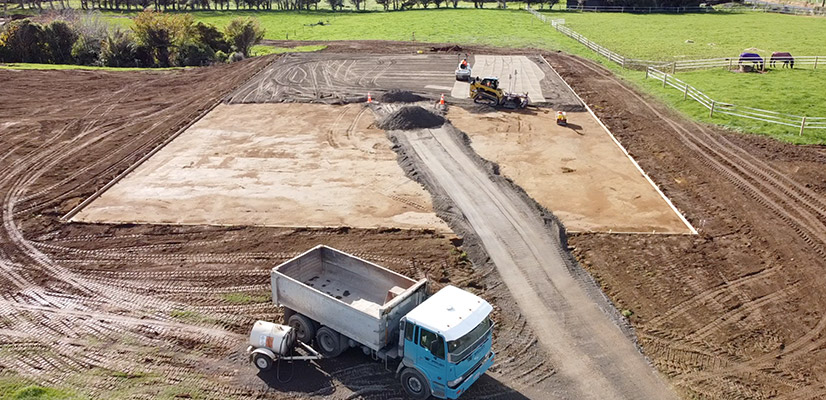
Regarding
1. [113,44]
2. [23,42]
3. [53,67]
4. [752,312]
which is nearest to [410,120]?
[752,312]

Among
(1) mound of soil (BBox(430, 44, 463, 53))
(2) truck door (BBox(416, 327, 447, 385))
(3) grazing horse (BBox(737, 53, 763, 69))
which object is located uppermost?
(1) mound of soil (BBox(430, 44, 463, 53))

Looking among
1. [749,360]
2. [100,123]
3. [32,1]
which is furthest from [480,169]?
[32,1]

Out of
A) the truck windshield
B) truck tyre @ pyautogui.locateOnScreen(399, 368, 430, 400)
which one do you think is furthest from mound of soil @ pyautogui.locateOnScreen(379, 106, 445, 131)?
truck tyre @ pyautogui.locateOnScreen(399, 368, 430, 400)

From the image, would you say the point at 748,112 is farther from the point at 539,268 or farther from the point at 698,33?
the point at 698,33

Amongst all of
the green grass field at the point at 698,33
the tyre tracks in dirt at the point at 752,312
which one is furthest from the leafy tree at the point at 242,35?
the tyre tracks in dirt at the point at 752,312

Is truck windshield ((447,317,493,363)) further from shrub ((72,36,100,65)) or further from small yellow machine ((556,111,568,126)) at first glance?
shrub ((72,36,100,65))

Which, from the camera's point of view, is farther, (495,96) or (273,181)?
(495,96)
